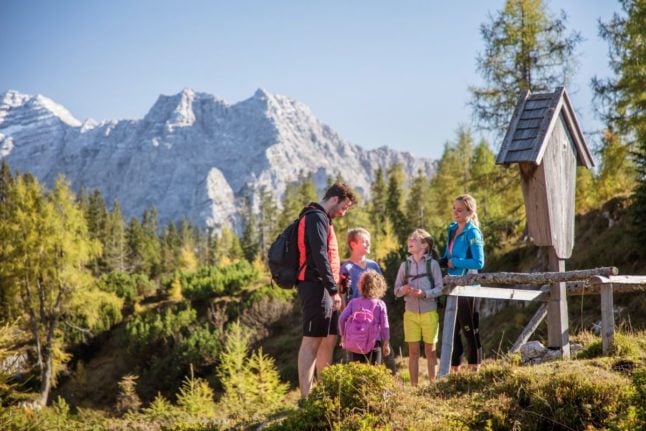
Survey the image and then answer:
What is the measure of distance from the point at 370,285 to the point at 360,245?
652 mm

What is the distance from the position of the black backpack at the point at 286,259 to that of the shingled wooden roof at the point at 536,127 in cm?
229

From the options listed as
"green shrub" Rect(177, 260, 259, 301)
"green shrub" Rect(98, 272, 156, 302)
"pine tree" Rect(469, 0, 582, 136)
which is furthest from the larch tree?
"pine tree" Rect(469, 0, 582, 136)

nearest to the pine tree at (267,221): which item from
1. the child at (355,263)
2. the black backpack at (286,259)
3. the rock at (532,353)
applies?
the child at (355,263)

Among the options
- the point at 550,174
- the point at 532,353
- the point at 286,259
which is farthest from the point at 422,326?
the point at 550,174

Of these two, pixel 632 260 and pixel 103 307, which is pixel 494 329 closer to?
pixel 632 260

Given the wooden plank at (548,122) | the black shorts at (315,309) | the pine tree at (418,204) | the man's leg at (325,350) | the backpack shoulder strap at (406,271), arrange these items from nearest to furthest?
the black shorts at (315,309) < the man's leg at (325,350) < the wooden plank at (548,122) < the backpack shoulder strap at (406,271) < the pine tree at (418,204)

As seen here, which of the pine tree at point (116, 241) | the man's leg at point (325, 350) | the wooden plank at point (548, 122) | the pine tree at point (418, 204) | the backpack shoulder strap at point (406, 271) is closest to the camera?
the man's leg at point (325, 350)

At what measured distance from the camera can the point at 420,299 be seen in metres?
6.11

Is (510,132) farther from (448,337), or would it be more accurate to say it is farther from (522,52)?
(522,52)

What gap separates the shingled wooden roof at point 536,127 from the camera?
597 centimetres

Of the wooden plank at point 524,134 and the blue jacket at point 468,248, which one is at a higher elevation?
the wooden plank at point 524,134

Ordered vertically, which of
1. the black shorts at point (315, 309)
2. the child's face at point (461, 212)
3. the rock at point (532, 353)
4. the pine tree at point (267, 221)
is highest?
the pine tree at point (267, 221)

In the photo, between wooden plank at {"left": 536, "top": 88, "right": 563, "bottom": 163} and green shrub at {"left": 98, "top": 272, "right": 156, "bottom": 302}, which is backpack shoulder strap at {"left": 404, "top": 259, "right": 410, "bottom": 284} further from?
green shrub at {"left": 98, "top": 272, "right": 156, "bottom": 302}

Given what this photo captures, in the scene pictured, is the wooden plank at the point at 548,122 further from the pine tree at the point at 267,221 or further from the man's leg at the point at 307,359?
the pine tree at the point at 267,221
